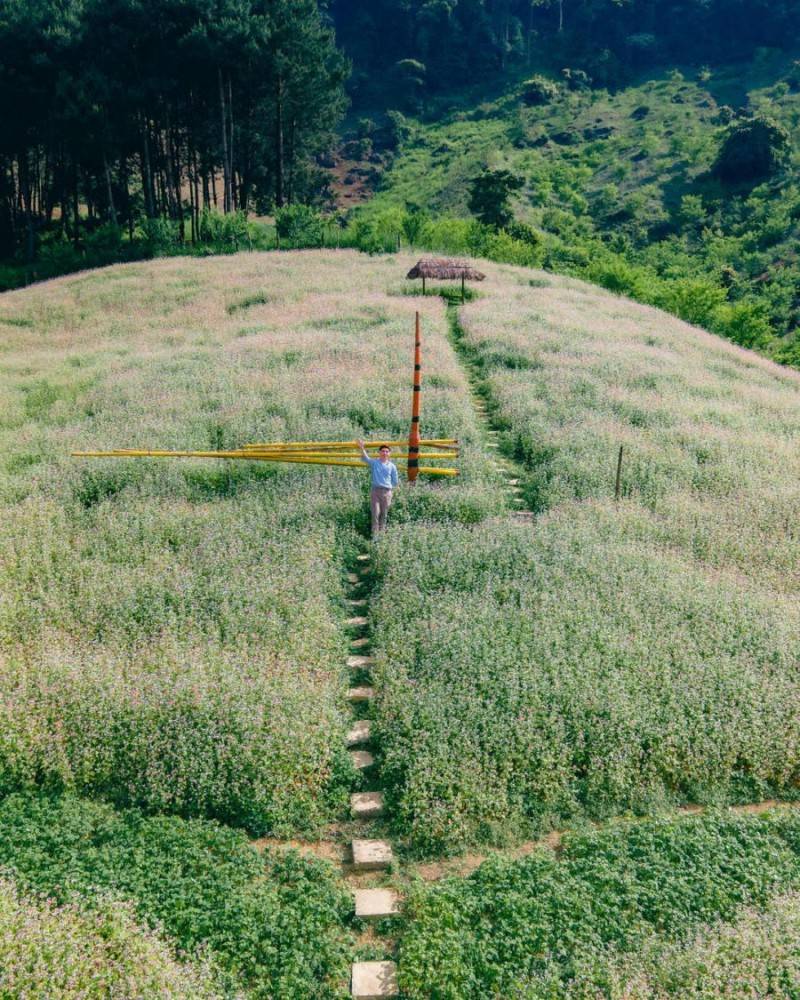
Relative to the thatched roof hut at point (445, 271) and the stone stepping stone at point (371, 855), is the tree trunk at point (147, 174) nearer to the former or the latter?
the thatched roof hut at point (445, 271)

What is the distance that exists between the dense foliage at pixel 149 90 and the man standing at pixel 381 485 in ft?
123

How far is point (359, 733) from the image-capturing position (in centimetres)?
835

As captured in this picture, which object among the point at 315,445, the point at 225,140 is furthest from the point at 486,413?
the point at 225,140

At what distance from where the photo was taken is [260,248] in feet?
149

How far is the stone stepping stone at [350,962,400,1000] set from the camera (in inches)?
225

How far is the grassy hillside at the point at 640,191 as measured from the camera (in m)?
51.3

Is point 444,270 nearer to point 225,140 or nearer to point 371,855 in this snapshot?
point 225,140

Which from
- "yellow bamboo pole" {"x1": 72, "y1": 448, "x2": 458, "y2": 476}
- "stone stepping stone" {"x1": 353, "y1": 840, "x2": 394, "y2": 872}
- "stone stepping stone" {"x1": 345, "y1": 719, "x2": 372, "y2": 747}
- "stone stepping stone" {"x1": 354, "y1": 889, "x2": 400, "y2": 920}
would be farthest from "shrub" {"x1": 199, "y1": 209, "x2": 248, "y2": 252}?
"stone stepping stone" {"x1": 354, "y1": 889, "x2": 400, "y2": 920}

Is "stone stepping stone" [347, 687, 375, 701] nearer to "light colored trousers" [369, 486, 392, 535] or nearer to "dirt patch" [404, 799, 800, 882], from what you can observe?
"dirt patch" [404, 799, 800, 882]

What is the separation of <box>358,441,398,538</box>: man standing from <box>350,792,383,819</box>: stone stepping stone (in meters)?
5.17

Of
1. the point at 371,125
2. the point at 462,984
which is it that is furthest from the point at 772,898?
the point at 371,125

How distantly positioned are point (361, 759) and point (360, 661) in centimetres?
172

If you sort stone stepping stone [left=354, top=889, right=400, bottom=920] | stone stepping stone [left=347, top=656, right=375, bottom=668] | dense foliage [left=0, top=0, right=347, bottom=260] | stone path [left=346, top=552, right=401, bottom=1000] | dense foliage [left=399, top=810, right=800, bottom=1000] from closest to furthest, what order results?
dense foliage [left=399, top=810, right=800, bottom=1000] → stone path [left=346, top=552, right=401, bottom=1000] → stone stepping stone [left=354, top=889, right=400, bottom=920] → stone stepping stone [left=347, top=656, right=375, bottom=668] → dense foliage [left=0, top=0, right=347, bottom=260]

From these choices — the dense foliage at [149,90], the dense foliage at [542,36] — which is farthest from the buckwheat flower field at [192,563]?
the dense foliage at [542,36]
